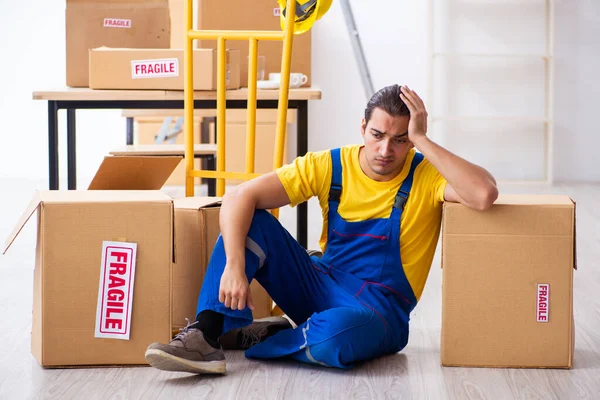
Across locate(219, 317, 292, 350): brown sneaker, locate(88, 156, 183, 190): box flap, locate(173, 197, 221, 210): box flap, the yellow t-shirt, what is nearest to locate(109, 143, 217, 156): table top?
locate(88, 156, 183, 190): box flap

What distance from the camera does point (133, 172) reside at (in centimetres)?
240

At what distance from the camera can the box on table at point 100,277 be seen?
2.04 metres

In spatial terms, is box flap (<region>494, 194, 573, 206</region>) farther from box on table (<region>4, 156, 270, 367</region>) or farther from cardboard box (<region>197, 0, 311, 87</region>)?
cardboard box (<region>197, 0, 311, 87</region>)

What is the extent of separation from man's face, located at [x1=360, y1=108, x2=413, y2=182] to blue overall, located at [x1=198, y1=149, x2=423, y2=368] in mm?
82

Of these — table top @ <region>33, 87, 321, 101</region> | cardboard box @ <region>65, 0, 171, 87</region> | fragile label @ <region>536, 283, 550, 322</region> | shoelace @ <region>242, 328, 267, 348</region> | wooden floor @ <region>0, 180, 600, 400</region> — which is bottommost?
wooden floor @ <region>0, 180, 600, 400</region>

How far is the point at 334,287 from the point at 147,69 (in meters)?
1.02

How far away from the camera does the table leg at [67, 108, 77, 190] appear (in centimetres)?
292

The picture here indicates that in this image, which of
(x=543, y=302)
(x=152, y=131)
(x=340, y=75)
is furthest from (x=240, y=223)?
(x=340, y=75)

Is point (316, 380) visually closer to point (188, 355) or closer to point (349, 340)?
point (349, 340)

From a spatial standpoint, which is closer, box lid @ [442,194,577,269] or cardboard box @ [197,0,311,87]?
box lid @ [442,194,577,269]

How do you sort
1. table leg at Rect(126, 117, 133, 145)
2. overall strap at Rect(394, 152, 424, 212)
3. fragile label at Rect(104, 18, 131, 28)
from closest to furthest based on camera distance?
overall strap at Rect(394, 152, 424, 212) < fragile label at Rect(104, 18, 131, 28) < table leg at Rect(126, 117, 133, 145)

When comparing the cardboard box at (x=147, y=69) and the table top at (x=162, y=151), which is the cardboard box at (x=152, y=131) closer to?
the table top at (x=162, y=151)

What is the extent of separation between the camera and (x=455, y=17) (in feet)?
19.0

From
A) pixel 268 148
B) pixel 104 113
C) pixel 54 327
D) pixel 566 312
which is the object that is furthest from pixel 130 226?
pixel 104 113
